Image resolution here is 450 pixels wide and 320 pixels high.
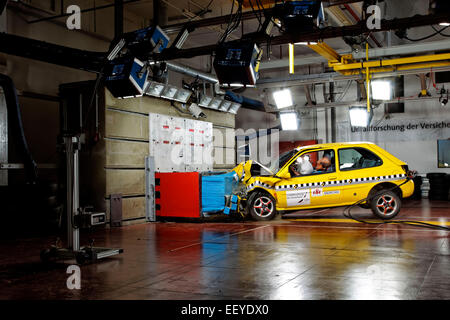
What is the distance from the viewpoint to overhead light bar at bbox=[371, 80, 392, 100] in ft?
46.6

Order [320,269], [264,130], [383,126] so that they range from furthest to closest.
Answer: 1. [264,130]
2. [383,126]
3. [320,269]

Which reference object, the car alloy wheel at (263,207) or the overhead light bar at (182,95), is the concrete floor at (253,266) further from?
the overhead light bar at (182,95)

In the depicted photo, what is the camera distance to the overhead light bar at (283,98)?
621 inches

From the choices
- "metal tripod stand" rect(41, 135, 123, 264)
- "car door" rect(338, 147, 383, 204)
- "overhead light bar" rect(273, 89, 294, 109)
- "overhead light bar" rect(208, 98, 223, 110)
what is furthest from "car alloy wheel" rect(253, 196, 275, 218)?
"overhead light bar" rect(273, 89, 294, 109)

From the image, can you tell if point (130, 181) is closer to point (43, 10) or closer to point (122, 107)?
point (122, 107)

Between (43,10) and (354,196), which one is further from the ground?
(43,10)

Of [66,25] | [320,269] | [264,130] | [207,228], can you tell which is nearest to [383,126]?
[264,130]

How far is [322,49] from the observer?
1141 cm

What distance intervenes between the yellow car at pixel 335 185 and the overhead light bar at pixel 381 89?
397 cm

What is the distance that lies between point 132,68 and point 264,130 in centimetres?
1284

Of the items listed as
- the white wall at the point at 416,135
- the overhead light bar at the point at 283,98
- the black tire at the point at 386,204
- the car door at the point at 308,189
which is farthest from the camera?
the white wall at the point at 416,135

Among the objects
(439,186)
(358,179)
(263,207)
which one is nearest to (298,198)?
(263,207)

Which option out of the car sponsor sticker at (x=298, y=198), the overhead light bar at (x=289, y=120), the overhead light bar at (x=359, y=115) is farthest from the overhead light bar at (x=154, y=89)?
the overhead light bar at (x=359, y=115)

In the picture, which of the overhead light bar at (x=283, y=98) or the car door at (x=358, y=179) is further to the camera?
the overhead light bar at (x=283, y=98)
